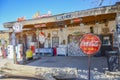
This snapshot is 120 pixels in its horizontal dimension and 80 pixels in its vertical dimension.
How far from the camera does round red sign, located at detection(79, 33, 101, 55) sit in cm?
743

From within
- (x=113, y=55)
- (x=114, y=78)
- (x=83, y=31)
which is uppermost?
(x=83, y=31)

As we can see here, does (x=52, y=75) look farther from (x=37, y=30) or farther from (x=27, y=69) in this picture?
(x=37, y=30)

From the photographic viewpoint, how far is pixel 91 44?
7473 mm

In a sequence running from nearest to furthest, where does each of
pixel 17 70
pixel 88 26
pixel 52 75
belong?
pixel 52 75
pixel 17 70
pixel 88 26

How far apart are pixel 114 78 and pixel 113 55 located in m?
1.48

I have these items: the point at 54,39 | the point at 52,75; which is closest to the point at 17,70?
the point at 52,75

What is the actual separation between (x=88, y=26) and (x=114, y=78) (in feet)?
37.6

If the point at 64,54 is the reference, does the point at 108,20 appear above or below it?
above

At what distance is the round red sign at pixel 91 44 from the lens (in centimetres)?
743

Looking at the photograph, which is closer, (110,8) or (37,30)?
(110,8)

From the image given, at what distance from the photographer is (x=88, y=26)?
21562 millimetres

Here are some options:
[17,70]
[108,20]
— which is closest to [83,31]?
[108,20]

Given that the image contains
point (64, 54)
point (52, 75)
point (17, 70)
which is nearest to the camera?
point (52, 75)

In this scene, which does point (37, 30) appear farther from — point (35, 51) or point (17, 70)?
point (17, 70)
